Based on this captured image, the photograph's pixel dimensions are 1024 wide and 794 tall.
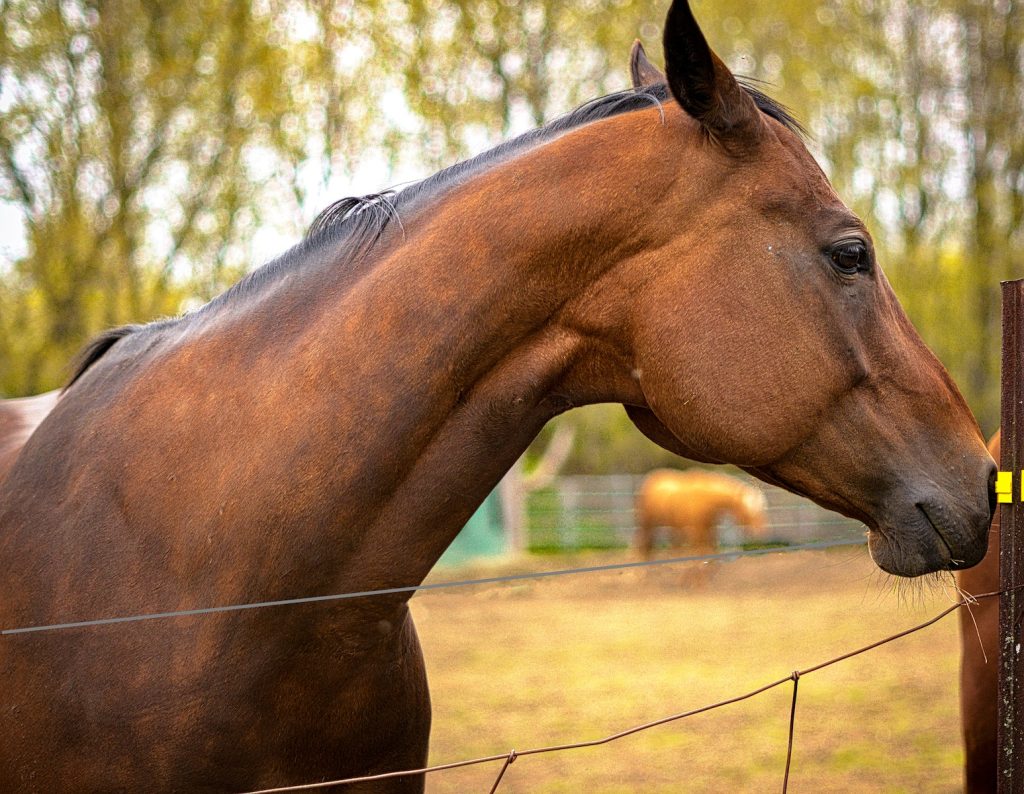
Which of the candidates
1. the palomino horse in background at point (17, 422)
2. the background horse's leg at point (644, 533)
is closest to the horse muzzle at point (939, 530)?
the palomino horse in background at point (17, 422)

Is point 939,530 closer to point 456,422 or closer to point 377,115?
point 456,422

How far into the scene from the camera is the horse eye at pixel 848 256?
203 cm

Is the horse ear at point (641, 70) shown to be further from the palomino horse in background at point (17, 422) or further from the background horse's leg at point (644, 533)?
the background horse's leg at point (644, 533)

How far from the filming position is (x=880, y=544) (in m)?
2.04

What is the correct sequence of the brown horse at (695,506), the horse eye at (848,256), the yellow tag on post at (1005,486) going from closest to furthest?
1. the horse eye at (848,256)
2. the yellow tag on post at (1005,486)
3. the brown horse at (695,506)

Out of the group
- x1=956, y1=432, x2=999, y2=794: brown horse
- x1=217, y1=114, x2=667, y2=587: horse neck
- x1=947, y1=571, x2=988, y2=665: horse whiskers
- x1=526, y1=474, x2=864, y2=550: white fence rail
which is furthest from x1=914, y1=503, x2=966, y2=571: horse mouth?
x1=526, y1=474, x2=864, y2=550: white fence rail

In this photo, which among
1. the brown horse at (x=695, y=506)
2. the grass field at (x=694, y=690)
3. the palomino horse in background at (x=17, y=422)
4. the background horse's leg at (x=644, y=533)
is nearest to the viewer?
the palomino horse in background at (x=17, y=422)

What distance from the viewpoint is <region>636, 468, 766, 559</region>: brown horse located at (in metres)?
15.3

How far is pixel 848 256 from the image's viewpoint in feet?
6.68

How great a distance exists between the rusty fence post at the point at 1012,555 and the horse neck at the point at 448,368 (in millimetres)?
977

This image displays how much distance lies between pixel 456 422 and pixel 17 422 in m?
1.92

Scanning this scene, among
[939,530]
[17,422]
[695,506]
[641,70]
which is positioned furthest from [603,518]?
[939,530]

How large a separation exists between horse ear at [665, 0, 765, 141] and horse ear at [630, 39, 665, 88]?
1.82 ft

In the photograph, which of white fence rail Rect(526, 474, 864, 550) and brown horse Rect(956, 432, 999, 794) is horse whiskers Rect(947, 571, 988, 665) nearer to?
brown horse Rect(956, 432, 999, 794)
